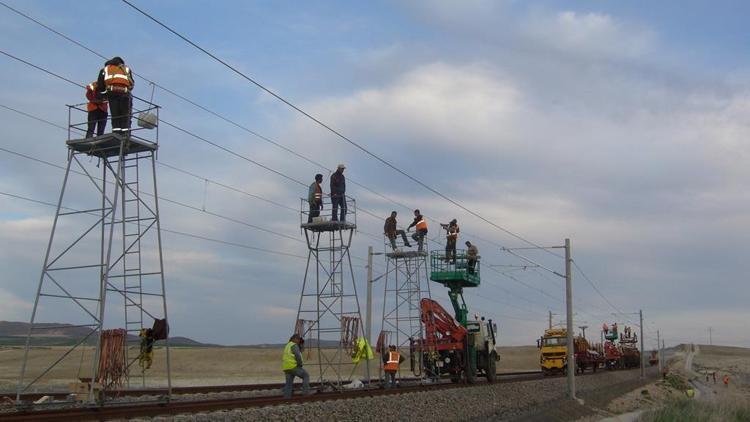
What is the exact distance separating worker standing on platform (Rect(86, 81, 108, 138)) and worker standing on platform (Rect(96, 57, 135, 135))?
11.3 inches

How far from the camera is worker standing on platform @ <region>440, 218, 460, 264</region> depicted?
34438mm

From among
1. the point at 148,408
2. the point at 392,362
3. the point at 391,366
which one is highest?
the point at 392,362

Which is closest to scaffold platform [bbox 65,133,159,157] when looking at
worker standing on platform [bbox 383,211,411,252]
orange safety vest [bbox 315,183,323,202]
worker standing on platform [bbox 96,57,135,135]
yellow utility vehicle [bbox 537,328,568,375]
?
worker standing on platform [bbox 96,57,135,135]

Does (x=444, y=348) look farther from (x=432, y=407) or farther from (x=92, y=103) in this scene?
(x=92, y=103)

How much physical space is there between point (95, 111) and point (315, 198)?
932cm

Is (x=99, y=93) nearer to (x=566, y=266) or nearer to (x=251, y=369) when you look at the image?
(x=566, y=266)

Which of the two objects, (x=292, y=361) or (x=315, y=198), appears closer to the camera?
(x=292, y=361)

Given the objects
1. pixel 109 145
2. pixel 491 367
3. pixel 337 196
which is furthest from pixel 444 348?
pixel 109 145

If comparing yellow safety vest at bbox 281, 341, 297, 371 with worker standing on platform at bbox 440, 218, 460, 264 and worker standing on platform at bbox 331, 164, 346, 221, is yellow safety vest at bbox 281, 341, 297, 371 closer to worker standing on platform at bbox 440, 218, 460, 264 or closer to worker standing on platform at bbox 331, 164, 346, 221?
worker standing on platform at bbox 331, 164, 346, 221

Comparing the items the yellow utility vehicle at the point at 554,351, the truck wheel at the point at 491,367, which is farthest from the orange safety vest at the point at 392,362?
the yellow utility vehicle at the point at 554,351

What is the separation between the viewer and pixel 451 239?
34.5 metres

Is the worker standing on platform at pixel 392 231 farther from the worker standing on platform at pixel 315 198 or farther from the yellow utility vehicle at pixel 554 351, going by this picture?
the yellow utility vehicle at pixel 554 351

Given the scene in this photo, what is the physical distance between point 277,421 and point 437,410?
7.06 metres

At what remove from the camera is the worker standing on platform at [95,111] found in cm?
1797
